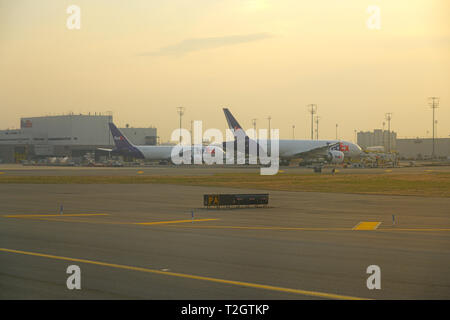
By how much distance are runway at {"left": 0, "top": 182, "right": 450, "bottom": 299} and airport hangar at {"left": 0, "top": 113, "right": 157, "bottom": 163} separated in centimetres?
15352

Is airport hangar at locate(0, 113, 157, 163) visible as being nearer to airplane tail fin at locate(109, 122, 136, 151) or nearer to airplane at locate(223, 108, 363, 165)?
airplane tail fin at locate(109, 122, 136, 151)

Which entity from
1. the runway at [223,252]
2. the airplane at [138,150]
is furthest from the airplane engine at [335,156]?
the runway at [223,252]

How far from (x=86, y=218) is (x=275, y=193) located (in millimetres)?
23100

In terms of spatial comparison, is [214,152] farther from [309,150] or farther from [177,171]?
[177,171]

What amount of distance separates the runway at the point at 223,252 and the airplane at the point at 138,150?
96.8 m

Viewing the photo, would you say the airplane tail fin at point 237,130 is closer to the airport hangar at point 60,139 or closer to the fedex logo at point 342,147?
the fedex logo at point 342,147

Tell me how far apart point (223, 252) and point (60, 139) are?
17517cm

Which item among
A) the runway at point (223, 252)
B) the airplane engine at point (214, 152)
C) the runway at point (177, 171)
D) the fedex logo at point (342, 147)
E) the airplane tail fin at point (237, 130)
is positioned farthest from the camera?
the airplane engine at point (214, 152)

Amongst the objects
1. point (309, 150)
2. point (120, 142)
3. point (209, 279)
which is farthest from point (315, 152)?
point (209, 279)

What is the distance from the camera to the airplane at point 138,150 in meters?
132

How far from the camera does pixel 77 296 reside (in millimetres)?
12594

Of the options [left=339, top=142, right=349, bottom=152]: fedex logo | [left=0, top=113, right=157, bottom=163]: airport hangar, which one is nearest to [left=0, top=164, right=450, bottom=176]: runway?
[left=339, top=142, right=349, bottom=152]: fedex logo

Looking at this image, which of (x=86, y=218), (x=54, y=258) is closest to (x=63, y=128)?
(x=86, y=218)

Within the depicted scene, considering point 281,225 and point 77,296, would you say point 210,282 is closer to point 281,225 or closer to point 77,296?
point 77,296
